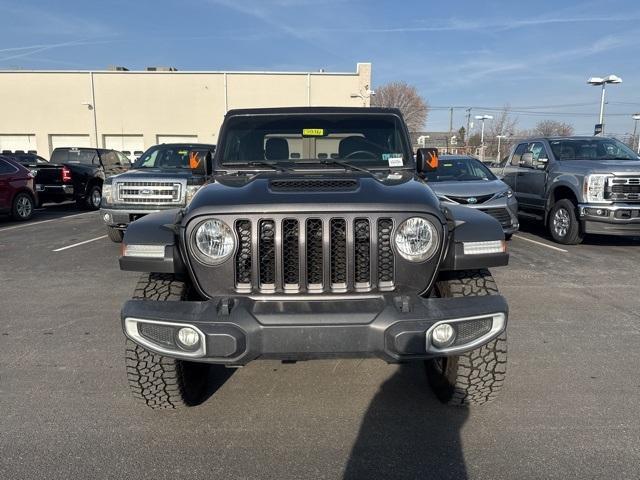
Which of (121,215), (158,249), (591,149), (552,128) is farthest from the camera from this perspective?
(552,128)

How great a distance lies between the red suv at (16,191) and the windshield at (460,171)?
920cm

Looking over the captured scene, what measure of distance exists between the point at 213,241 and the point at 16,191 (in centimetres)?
1071

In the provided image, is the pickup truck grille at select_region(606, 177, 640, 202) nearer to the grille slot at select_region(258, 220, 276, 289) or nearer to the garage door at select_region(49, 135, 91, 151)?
the grille slot at select_region(258, 220, 276, 289)

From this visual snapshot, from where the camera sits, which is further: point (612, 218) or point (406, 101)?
point (406, 101)

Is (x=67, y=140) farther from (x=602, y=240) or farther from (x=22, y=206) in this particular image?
(x=602, y=240)

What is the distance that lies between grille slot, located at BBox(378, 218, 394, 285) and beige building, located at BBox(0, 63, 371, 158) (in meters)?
27.4

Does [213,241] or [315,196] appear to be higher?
[315,196]

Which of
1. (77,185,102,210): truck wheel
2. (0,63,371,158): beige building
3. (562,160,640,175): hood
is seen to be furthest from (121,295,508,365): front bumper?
(0,63,371,158): beige building

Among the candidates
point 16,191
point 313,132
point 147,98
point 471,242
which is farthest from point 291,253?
point 147,98

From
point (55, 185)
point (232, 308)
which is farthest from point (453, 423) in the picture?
point (55, 185)

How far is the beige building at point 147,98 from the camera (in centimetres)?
2902

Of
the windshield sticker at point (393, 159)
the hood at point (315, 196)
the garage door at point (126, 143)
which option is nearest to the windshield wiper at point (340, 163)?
the windshield sticker at point (393, 159)

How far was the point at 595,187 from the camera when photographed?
796 centimetres

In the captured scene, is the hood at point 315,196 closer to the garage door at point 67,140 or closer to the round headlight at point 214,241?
the round headlight at point 214,241
